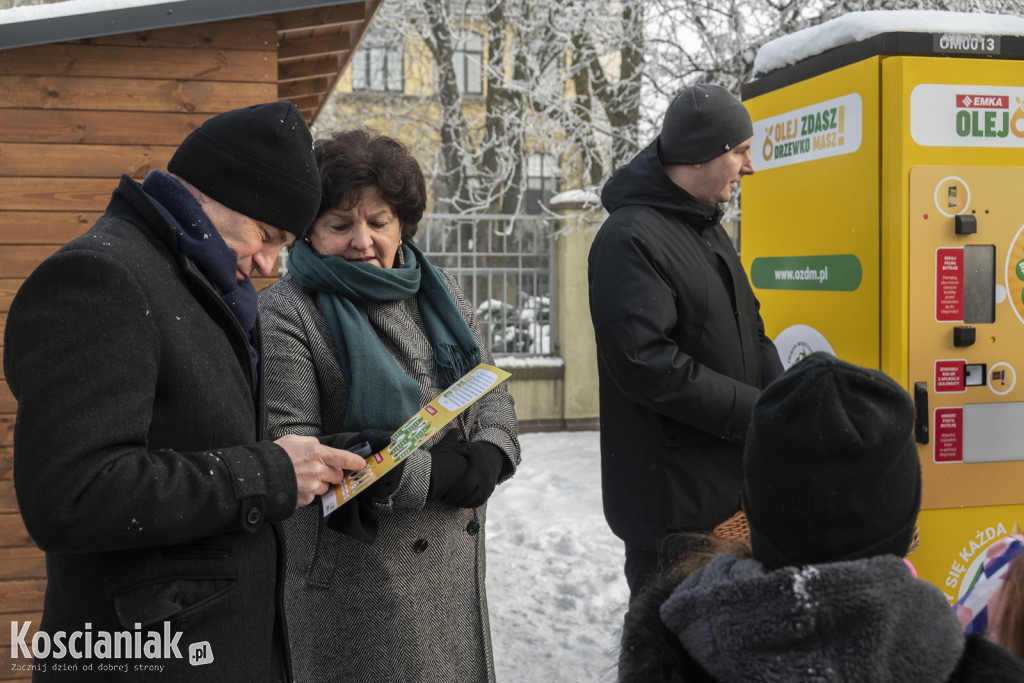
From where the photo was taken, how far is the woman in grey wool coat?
83.4 inches

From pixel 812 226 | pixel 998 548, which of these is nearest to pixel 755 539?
pixel 998 548

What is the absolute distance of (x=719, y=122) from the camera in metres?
2.82

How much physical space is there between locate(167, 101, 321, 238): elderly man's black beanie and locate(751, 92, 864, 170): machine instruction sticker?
211cm

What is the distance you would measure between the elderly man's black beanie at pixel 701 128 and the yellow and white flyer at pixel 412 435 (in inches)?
46.4

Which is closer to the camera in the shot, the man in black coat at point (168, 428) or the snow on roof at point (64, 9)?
the man in black coat at point (168, 428)

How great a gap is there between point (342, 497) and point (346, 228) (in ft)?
2.64

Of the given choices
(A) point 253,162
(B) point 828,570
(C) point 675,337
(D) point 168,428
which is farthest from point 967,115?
(D) point 168,428

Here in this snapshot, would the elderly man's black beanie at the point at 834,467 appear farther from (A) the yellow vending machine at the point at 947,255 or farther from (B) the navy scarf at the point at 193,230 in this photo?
(A) the yellow vending machine at the point at 947,255

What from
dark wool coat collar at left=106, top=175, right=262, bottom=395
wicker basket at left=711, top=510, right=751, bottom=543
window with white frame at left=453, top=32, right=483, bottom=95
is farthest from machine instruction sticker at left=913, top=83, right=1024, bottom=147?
window with white frame at left=453, top=32, right=483, bottom=95

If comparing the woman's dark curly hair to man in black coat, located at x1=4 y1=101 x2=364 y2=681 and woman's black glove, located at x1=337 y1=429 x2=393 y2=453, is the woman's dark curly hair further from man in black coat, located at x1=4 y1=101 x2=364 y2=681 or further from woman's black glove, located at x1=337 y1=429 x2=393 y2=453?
woman's black glove, located at x1=337 y1=429 x2=393 y2=453

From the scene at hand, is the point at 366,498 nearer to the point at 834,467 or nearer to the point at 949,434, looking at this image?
the point at 834,467

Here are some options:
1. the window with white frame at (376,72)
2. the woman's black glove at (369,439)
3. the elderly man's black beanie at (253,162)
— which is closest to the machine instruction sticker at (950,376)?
the woman's black glove at (369,439)

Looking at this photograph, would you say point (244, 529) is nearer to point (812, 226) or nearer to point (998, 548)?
point (998, 548)

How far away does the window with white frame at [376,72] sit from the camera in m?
19.7
